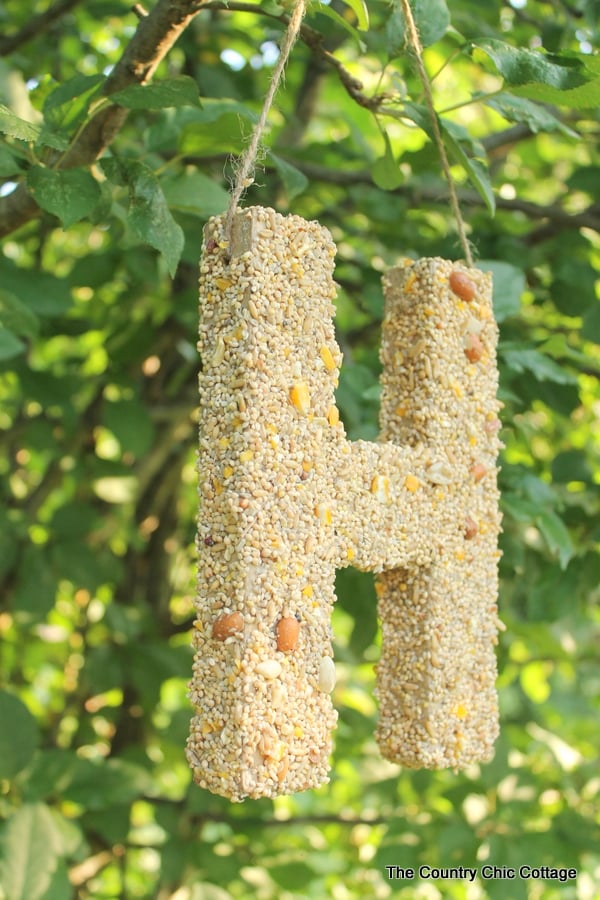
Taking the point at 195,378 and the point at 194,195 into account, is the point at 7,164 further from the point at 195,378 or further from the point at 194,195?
the point at 195,378

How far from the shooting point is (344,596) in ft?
3.56

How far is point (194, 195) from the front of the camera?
79 cm

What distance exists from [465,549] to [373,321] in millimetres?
647

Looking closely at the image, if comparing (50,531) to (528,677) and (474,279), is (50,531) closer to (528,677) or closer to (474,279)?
(474,279)

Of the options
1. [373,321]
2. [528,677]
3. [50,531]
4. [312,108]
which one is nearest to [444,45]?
[312,108]

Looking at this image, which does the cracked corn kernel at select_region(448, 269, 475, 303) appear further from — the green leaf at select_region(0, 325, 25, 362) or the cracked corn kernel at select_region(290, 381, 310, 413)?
the green leaf at select_region(0, 325, 25, 362)

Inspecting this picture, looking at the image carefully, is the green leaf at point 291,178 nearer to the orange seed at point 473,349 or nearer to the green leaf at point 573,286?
the orange seed at point 473,349

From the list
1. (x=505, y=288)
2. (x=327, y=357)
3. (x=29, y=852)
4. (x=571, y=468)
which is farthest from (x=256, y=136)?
(x=29, y=852)

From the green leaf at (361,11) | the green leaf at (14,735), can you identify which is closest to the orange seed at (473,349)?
the green leaf at (361,11)

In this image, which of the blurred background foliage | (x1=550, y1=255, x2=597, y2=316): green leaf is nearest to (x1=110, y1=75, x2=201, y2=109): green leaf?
the blurred background foliage

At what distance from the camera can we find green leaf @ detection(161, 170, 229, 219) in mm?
781

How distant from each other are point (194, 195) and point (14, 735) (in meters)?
0.62

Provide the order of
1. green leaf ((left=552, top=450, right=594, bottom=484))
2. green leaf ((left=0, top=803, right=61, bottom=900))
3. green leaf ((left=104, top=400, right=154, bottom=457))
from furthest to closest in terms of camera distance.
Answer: green leaf ((left=104, top=400, right=154, bottom=457)) → green leaf ((left=552, top=450, right=594, bottom=484)) → green leaf ((left=0, top=803, right=61, bottom=900))

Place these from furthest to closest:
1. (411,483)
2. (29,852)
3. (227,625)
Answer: (29,852) < (411,483) < (227,625)
